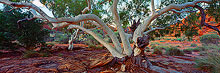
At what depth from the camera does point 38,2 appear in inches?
201

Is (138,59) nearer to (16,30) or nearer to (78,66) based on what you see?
Result: (78,66)

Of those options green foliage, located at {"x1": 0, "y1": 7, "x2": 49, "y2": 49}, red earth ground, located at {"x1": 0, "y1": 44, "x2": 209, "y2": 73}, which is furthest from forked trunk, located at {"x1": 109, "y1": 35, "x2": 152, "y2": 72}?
green foliage, located at {"x1": 0, "y1": 7, "x2": 49, "y2": 49}

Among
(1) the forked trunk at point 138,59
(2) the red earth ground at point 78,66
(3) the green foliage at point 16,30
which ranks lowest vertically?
(2) the red earth ground at point 78,66

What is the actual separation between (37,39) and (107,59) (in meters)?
6.29

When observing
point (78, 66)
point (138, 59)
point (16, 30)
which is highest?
point (16, 30)

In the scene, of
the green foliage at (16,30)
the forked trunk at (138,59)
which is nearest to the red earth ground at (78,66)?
the forked trunk at (138,59)

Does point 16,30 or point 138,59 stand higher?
point 16,30

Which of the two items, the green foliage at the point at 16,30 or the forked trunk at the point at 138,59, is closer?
the forked trunk at the point at 138,59

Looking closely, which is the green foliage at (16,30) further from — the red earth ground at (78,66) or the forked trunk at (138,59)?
the forked trunk at (138,59)

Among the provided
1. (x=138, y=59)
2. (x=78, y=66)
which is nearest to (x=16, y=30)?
(x=78, y=66)

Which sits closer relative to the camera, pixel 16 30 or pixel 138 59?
Result: pixel 138 59

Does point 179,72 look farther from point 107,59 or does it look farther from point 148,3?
point 148,3

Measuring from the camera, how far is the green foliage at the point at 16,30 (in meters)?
5.80

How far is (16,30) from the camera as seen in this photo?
5.98m
